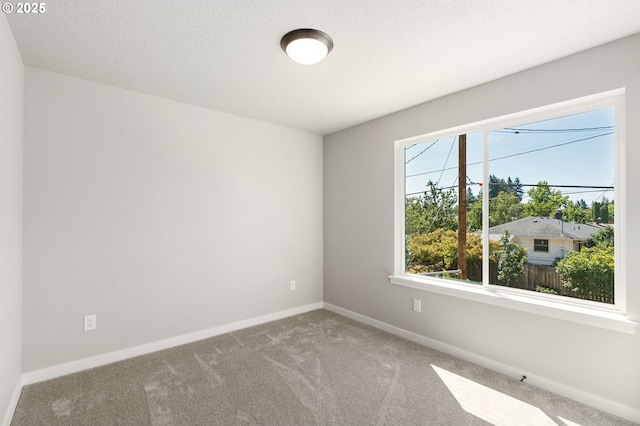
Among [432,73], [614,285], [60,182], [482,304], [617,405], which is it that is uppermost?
[432,73]

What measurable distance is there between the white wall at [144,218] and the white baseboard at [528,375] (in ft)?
4.77

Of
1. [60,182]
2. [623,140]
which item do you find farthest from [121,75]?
[623,140]

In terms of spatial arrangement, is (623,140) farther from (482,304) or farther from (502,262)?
(482,304)

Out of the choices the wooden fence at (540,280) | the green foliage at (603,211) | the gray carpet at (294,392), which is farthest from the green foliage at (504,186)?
the gray carpet at (294,392)

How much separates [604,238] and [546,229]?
35 centimetres

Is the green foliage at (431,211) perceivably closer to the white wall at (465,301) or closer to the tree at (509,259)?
the white wall at (465,301)

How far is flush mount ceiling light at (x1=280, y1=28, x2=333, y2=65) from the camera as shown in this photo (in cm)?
194

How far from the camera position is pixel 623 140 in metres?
2.06

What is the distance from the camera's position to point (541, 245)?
2.49m

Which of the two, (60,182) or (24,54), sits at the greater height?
(24,54)

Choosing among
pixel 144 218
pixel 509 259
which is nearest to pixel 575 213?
pixel 509 259

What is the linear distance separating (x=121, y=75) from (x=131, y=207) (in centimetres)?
112

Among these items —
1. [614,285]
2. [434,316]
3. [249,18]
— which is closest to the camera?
[249,18]

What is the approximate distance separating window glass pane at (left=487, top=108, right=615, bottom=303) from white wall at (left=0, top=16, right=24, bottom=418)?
11.5 ft
